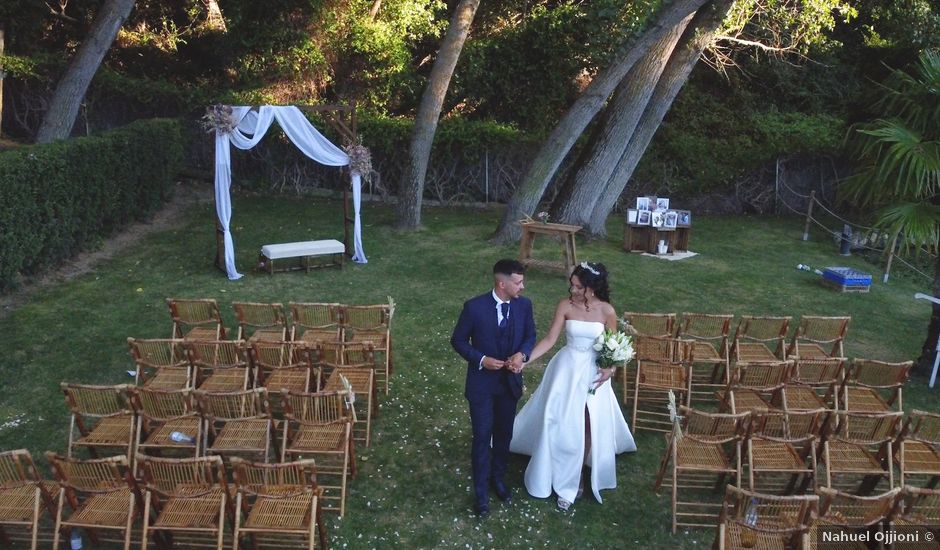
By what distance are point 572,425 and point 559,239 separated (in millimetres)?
6801

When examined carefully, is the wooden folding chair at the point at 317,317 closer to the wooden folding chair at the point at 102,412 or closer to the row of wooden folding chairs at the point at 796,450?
the wooden folding chair at the point at 102,412

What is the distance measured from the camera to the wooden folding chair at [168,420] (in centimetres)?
582

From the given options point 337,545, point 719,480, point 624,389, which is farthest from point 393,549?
point 624,389

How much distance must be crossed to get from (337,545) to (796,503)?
3.10 metres

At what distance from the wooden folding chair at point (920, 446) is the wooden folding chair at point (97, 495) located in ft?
18.1

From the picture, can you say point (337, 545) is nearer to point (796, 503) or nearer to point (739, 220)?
point (796, 503)

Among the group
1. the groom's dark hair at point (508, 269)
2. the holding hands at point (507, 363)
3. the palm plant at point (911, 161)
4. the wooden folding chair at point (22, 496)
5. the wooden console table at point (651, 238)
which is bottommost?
the wooden folding chair at point (22, 496)

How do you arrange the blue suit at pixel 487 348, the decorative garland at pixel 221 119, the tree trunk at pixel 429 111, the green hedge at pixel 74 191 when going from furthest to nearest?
the tree trunk at pixel 429 111 → the decorative garland at pixel 221 119 → the green hedge at pixel 74 191 → the blue suit at pixel 487 348

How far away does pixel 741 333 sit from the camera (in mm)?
8086

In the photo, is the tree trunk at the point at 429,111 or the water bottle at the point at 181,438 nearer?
the water bottle at the point at 181,438

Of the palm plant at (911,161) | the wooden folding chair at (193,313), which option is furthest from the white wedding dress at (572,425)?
the wooden folding chair at (193,313)

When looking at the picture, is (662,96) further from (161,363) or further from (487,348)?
(161,363)

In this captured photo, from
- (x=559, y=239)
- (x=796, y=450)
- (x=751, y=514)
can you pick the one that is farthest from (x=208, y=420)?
(x=559, y=239)

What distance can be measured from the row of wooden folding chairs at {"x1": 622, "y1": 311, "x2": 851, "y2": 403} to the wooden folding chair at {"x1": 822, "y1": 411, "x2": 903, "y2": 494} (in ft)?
6.42
